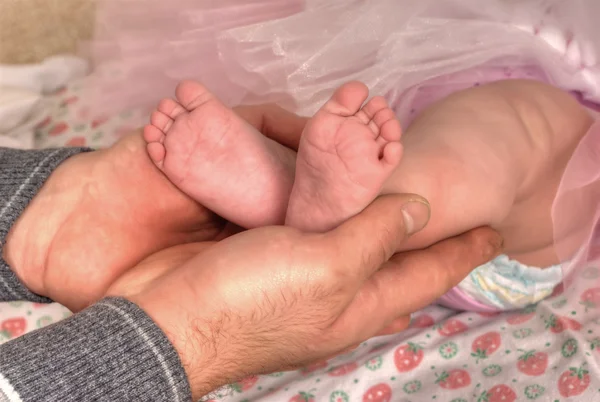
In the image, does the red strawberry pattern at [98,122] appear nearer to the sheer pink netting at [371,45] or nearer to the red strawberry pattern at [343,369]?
the sheer pink netting at [371,45]

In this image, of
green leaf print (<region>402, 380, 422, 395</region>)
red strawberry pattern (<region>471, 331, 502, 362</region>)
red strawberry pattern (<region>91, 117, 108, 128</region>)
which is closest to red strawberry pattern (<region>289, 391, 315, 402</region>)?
green leaf print (<region>402, 380, 422, 395</region>)

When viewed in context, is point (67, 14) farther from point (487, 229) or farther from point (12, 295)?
point (487, 229)

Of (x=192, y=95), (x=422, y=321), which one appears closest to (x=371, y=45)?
(x=192, y=95)

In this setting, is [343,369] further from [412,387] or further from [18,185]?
[18,185]

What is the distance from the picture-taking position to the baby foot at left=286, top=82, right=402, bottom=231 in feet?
2.02

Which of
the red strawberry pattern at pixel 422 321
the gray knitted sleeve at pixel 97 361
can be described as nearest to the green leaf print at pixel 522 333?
the red strawberry pattern at pixel 422 321

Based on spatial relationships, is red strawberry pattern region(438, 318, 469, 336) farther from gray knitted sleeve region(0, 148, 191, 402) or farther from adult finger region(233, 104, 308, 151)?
gray knitted sleeve region(0, 148, 191, 402)

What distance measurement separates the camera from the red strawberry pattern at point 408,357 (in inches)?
36.3

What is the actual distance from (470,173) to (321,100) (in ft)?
1.01

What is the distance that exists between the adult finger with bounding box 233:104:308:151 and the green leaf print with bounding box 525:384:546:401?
46 cm

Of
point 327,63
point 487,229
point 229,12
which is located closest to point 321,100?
point 327,63

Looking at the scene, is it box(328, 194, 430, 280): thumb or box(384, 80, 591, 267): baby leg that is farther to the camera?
box(384, 80, 591, 267): baby leg

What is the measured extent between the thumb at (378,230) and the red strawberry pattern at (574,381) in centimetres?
33

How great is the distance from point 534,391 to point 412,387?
16cm
